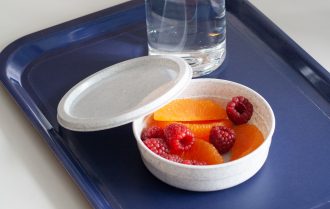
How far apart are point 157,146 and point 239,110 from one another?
0.11m

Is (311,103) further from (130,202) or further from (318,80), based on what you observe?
(130,202)

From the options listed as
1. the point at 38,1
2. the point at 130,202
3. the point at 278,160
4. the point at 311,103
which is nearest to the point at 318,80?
the point at 311,103

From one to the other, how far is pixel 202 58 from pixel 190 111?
119 millimetres

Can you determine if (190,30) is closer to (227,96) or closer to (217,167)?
(227,96)

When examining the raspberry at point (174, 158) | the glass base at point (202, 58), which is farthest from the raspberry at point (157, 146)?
the glass base at point (202, 58)

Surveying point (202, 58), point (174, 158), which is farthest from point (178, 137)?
point (202, 58)

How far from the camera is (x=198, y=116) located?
0.82 m

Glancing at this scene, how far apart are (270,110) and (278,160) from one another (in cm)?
6

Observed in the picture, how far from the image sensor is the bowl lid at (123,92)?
0.78 meters

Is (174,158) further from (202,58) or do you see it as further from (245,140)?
(202,58)

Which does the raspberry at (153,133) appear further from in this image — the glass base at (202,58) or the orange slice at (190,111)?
the glass base at (202,58)

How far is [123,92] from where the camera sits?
0.84 m

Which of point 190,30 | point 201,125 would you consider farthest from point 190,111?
point 190,30

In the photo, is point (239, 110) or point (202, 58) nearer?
point (239, 110)
